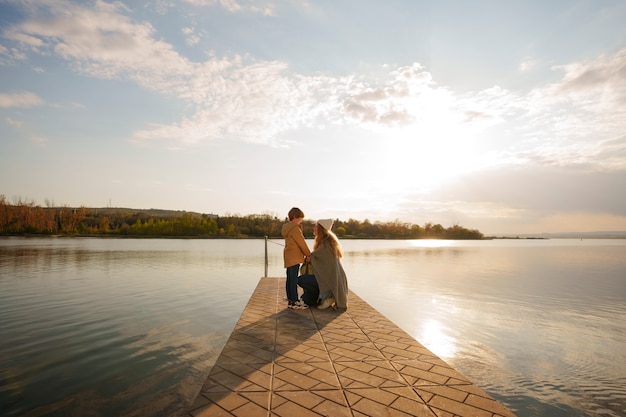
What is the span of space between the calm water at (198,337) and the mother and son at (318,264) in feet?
4.85

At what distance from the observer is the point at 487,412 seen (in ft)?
8.67

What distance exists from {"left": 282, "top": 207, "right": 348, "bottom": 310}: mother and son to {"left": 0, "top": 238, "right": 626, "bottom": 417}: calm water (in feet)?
4.85

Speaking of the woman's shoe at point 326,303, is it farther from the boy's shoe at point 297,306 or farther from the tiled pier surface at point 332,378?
the tiled pier surface at point 332,378

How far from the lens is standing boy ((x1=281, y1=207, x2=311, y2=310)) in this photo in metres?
6.20

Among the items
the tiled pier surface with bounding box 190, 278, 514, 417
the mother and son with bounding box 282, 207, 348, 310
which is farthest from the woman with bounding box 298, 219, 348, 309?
the tiled pier surface with bounding box 190, 278, 514, 417

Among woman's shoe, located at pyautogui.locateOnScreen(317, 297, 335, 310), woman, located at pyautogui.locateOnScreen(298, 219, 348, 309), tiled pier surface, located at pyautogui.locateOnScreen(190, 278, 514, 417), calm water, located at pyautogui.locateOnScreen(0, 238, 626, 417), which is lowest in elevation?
calm water, located at pyautogui.locateOnScreen(0, 238, 626, 417)

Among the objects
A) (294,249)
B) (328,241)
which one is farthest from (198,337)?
(328,241)

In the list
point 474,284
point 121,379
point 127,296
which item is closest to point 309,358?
point 121,379

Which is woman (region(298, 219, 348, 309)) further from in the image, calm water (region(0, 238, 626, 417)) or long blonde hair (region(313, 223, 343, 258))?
calm water (region(0, 238, 626, 417))

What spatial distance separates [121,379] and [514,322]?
753 cm

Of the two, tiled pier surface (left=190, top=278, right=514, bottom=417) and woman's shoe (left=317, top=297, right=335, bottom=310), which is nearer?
tiled pier surface (left=190, top=278, right=514, bottom=417)

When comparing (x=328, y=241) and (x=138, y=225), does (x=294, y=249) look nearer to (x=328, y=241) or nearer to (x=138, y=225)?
(x=328, y=241)

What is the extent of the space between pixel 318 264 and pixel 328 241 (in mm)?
400

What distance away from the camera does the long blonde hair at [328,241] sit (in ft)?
19.9
